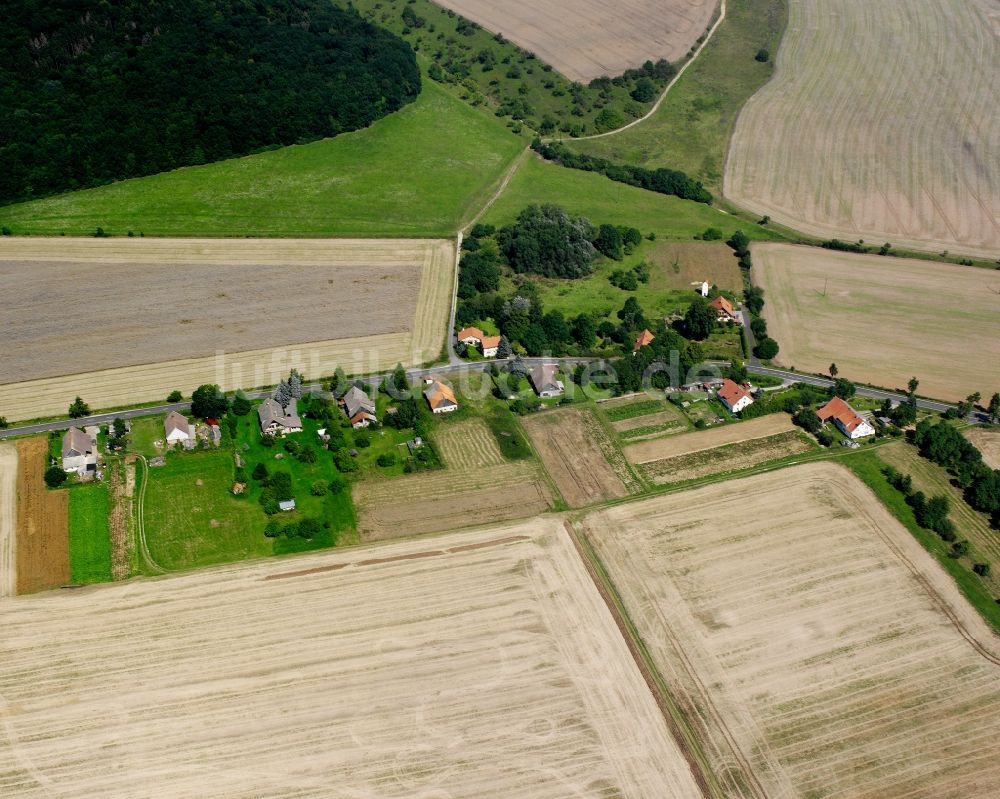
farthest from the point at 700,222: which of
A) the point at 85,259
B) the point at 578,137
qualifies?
the point at 85,259

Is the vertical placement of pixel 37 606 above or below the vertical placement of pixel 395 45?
below

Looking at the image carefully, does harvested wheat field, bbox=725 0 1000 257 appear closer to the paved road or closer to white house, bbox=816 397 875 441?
the paved road

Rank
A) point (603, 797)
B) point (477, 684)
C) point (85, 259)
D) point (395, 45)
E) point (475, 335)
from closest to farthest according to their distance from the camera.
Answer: point (603, 797), point (477, 684), point (475, 335), point (85, 259), point (395, 45)

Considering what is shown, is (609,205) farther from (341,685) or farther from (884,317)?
(341,685)

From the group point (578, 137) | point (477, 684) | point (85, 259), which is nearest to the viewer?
point (477, 684)

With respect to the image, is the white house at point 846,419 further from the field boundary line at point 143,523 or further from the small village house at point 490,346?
the field boundary line at point 143,523

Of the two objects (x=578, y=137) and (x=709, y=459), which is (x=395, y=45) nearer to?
(x=578, y=137)

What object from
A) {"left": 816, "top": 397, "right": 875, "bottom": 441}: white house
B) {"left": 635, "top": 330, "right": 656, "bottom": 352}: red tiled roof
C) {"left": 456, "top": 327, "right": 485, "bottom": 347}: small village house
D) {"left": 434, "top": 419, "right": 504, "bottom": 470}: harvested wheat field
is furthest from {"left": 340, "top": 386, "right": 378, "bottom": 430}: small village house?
{"left": 816, "top": 397, "right": 875, "bottom": 441}: white house
